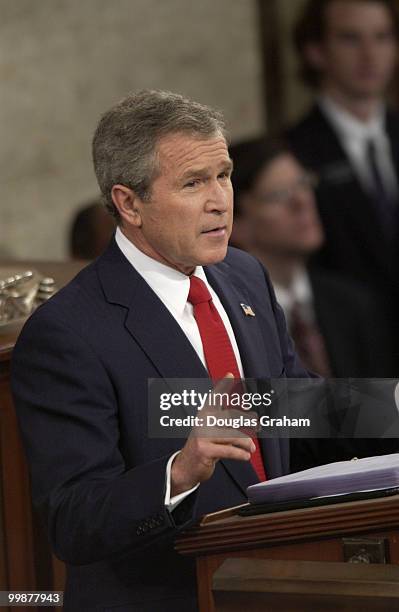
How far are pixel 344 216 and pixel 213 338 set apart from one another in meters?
4.34

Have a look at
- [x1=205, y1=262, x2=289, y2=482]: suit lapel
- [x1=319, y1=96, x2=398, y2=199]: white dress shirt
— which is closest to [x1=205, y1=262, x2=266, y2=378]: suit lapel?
[x1=205, y1=262, x2=289, y2=482]: suit lapel

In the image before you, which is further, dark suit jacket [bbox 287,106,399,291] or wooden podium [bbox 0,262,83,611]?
dark suit jacket [bbox 287,106,399,291]

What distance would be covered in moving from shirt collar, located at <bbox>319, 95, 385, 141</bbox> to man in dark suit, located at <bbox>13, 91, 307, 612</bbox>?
4599 millimetres

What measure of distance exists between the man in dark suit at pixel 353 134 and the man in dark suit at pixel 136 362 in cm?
416

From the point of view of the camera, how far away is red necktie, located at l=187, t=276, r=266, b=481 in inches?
97.7

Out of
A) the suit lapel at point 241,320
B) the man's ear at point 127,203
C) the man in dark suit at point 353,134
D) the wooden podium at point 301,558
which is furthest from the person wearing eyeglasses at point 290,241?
the wooden podium at point 301,558

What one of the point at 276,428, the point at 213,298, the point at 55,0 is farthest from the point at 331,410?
the point at 55,0

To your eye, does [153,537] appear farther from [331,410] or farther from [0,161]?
[0,161]

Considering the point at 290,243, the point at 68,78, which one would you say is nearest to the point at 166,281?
the point at 290,243

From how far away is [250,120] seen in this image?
813 cm

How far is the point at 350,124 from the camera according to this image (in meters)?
7.07

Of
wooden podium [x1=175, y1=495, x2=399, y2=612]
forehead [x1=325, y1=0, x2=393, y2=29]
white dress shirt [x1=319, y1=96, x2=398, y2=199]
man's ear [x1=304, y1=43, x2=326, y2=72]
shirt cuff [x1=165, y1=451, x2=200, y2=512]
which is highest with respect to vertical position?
forehead [x1=325, y1=0, x2=393, y2=29]

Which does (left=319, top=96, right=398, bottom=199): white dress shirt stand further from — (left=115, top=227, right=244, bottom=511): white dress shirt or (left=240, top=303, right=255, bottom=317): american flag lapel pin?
(left=115, top=227, right=244, bottom=511): white dress shirt

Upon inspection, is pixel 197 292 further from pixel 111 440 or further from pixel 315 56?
pixel 315 56
